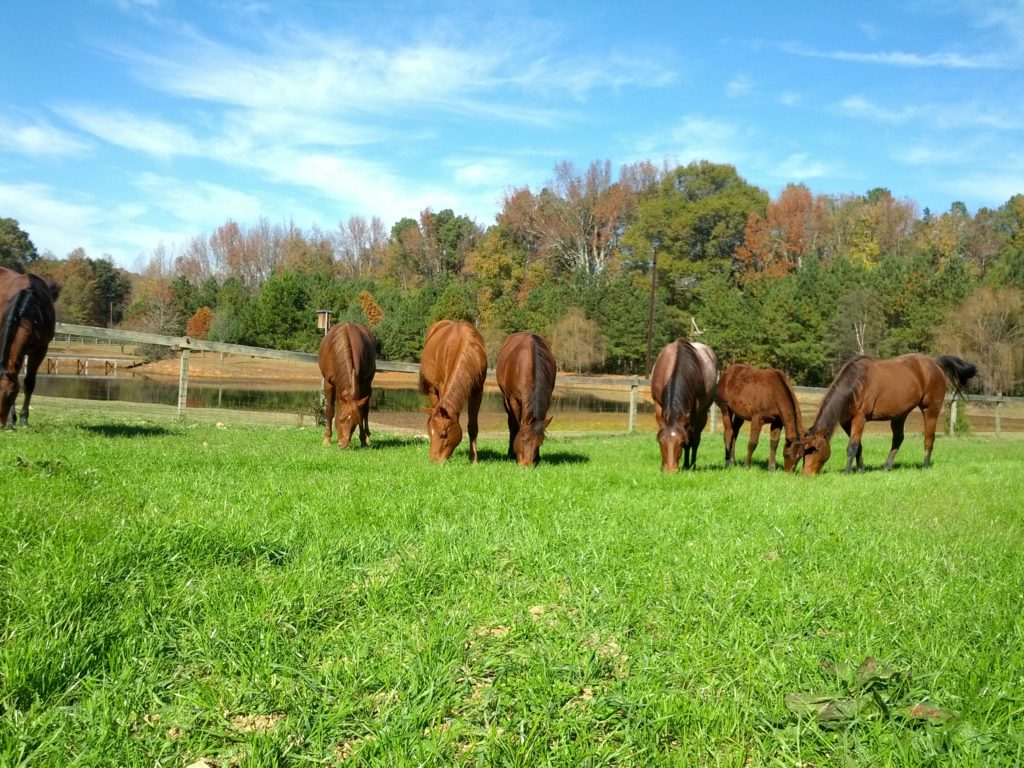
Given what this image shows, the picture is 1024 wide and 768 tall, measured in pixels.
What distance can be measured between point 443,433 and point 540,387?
4.85 feet

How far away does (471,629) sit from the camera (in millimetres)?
3174

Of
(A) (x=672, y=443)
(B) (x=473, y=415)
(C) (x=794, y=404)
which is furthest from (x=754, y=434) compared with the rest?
(B) (x=473, y=415)

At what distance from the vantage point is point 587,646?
3105 millimetres

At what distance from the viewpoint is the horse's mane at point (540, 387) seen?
915cm

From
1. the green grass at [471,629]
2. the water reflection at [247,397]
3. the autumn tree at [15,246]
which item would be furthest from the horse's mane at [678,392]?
the autumn tree at [15,246]

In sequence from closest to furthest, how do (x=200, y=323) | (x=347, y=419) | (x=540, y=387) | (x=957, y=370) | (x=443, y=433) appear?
(x=443, y=433)
(x=540, y=387)
(x=347, y=419)
(x=957, y=370)
(x=200, y=323)

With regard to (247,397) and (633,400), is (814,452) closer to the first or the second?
(633,400)

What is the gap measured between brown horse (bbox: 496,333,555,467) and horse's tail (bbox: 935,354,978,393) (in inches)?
336

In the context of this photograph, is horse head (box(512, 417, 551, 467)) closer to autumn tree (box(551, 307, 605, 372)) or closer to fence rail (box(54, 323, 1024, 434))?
fence rail (box(54, 323, 1024, 434))

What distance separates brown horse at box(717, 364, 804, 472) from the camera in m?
10.8

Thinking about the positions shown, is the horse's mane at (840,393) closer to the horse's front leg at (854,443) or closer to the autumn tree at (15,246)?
the horse's front leg at (854,443)

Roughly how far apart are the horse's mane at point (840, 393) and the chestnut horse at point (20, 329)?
35.5ft

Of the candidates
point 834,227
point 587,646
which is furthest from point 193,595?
point 834,227

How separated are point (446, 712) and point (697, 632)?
4.01 ft
